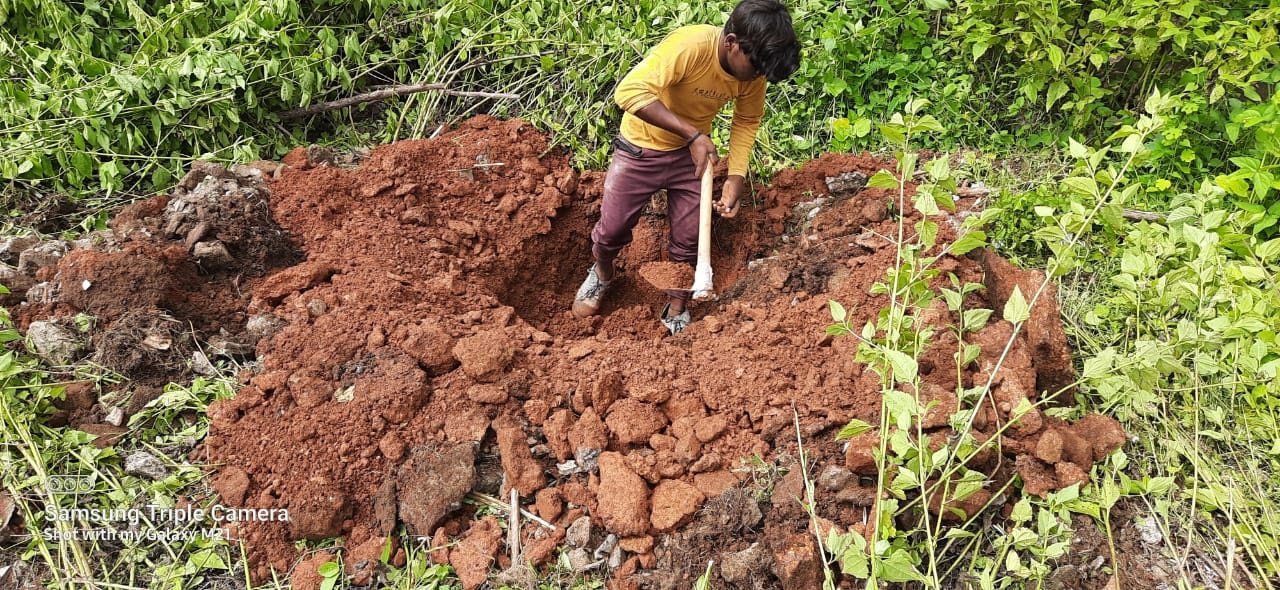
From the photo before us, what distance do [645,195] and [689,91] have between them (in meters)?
0.51

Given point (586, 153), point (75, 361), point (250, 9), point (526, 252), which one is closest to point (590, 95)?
point (586, 153)

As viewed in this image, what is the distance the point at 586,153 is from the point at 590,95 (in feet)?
1.13

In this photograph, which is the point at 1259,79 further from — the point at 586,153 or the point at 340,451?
the point at 340,451

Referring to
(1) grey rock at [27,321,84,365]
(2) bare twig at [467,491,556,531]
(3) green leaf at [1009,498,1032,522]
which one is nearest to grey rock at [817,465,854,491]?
(3) green leaf at [1009,498,1032,522]

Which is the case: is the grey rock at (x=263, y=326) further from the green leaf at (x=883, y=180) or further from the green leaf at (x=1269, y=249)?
the green leaf at (x=1269, y=249)

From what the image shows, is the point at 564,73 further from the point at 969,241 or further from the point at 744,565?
the point at 744,565

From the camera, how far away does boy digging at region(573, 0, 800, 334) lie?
7.97 feet

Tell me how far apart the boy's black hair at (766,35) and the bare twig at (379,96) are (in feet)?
5.79

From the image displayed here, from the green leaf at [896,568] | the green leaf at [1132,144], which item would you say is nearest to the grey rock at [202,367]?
the green leaf at [896,568]

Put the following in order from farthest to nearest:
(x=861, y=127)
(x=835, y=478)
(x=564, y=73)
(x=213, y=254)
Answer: (x=564, y=73) → (x=861, y=127) → (x=213, y=254) → (x=835, y=478)

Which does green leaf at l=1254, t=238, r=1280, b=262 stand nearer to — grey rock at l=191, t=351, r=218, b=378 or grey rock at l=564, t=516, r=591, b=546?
grey rock at l=564, t=516, r=591, b=546

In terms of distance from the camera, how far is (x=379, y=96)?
13.0 feet

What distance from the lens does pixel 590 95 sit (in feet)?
12.3

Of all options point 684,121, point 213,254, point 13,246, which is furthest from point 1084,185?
point 13,246
